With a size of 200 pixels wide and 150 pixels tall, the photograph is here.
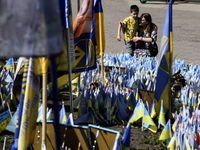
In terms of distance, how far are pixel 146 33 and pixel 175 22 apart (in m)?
9.60

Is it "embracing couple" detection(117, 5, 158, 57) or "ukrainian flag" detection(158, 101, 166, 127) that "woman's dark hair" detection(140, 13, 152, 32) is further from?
"ukrainian flag" detection(158, 101, 166, 127)

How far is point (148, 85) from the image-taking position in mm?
5742

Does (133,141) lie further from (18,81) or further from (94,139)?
(18,81)

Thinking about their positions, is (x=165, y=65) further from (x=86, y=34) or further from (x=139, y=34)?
(x=139, y=34)

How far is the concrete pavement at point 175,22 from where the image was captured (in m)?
11.5

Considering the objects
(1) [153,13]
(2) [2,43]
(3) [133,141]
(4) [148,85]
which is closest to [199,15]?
(1) [153,13]

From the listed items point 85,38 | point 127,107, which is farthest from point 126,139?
point 85,38

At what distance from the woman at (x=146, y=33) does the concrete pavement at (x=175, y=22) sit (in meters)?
0.96

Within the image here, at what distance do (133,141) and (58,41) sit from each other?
3.14 metres

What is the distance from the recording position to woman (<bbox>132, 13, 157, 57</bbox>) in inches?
281

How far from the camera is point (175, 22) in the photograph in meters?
16.4

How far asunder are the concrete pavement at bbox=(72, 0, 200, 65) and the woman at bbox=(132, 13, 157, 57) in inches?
37.9

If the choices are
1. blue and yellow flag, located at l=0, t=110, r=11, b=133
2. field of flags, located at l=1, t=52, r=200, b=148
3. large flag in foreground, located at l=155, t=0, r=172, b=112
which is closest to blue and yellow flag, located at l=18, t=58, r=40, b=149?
field of flags, located at l=1, t=52, r=200, b=148

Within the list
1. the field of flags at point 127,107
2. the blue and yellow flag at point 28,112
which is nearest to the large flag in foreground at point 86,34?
the field of flags at point 127,107
